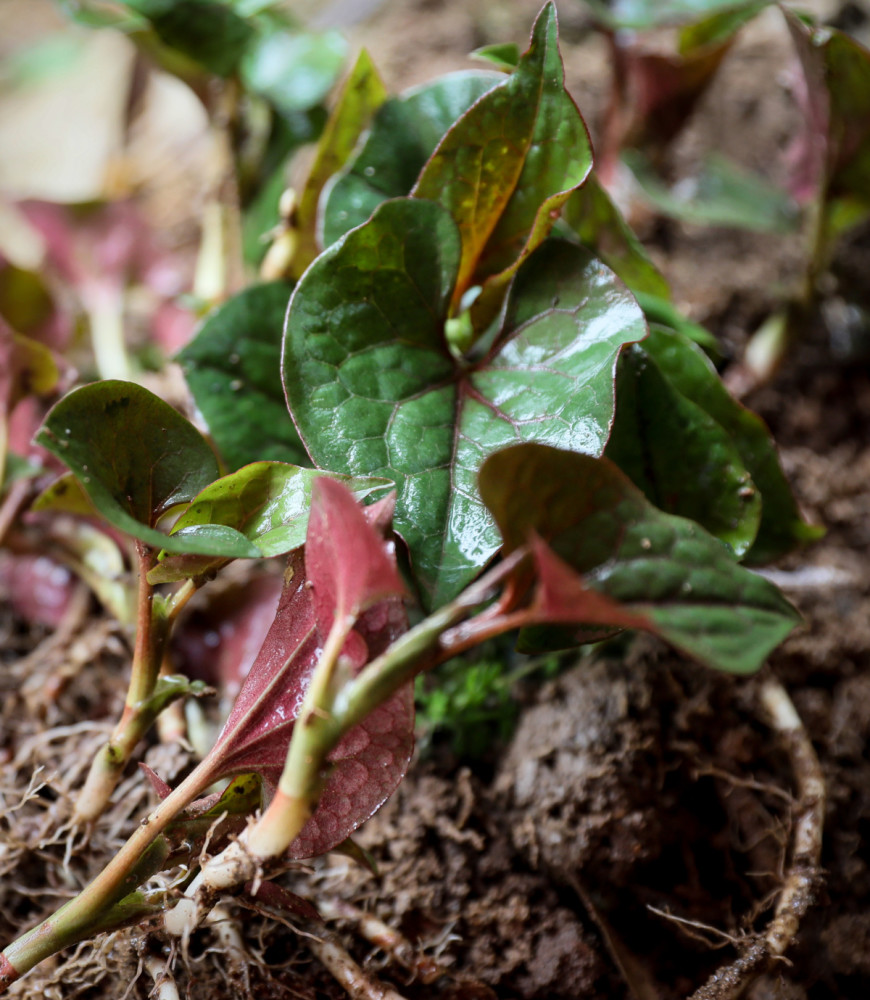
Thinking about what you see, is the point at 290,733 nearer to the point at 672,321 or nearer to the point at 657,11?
the point at 672,321

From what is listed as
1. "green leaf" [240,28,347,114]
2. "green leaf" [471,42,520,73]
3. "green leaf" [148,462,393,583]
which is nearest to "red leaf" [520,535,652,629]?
"green leaf" [148,462,393,583]

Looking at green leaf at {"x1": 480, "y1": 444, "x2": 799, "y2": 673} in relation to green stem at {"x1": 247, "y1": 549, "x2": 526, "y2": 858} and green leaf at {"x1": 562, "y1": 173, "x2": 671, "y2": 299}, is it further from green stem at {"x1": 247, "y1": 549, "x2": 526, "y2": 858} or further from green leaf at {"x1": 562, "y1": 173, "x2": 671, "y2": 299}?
green leaf at {"x1": 562, "y1": 173, "x2": 671, "y2": 299}

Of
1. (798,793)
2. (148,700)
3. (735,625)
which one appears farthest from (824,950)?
(148,700)

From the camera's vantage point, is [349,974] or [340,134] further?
[340,134]

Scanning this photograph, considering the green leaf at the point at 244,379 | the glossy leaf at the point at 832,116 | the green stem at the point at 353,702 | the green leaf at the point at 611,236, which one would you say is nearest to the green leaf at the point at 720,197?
the glossy leaf at the point at 832,116

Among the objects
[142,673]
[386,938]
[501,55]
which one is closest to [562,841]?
[386,938]
